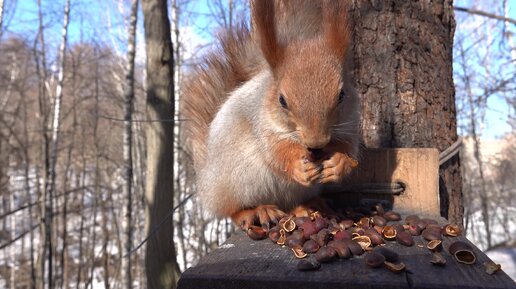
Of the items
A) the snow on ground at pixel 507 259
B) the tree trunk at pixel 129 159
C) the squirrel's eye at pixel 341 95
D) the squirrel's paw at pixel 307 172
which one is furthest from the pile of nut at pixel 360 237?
the tree trunk at pixel 129 159

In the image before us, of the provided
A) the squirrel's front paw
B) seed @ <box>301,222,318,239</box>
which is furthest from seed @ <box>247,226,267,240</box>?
the squirrel's front paw

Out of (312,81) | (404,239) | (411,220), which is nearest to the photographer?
(404,239)

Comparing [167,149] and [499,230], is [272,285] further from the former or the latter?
[499,230]

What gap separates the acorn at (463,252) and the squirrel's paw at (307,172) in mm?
395

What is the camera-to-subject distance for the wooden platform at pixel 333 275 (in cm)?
75

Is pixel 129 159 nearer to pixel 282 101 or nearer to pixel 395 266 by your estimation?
pixel 282 101

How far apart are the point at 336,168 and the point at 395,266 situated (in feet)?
1.40

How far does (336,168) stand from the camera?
121 centimetres

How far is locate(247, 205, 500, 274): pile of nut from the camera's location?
0.87 metres

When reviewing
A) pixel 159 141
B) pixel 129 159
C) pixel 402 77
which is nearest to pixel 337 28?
pixel 402 77

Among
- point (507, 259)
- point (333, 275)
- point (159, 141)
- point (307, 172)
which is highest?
point (159, 141)

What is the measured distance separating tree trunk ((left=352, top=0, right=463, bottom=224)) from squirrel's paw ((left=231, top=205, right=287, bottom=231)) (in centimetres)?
55

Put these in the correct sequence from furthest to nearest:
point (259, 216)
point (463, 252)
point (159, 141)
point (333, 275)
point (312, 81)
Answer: point (159, 141) < point (259, 216) < point (312, 81) < point (463, 252) < point (333, 275)

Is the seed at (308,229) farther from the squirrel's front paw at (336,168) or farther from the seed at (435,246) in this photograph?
the seed at (435,246)
